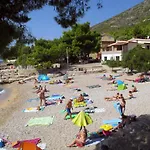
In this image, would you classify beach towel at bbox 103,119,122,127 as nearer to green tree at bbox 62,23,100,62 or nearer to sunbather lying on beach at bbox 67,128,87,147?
sunbather lying on beach at bbox 67,128,87,147

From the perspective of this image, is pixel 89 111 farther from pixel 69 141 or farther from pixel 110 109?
pixel 69 141

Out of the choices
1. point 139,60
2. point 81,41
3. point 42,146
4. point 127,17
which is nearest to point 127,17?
point 127,17

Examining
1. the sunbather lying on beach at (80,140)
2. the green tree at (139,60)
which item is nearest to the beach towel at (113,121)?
the sunbather lying on beach at (80,140)

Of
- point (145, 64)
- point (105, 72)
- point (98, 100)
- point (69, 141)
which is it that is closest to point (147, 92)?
point (98, 100)

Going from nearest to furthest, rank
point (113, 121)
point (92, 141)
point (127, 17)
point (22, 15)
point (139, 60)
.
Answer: point (22, 15), point (92, 141), point (113, 121), point (139, 60), point (127, 17)

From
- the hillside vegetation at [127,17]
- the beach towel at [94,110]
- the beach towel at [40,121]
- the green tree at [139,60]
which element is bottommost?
the beach towel at [40,121]

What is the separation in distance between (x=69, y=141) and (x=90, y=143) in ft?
3.81

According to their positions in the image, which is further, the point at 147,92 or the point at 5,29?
the point at 147,92

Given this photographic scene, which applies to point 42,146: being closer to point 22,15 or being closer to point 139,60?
point 22,15

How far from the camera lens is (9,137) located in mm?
13203

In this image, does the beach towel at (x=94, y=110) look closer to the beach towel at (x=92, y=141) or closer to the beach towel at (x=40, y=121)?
the beach towel at (x=40, y=121)

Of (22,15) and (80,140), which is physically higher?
(22,15)

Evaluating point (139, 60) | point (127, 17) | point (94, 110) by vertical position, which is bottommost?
point (94, 110)

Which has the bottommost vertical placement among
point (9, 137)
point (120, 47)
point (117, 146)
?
point (9, 137)
